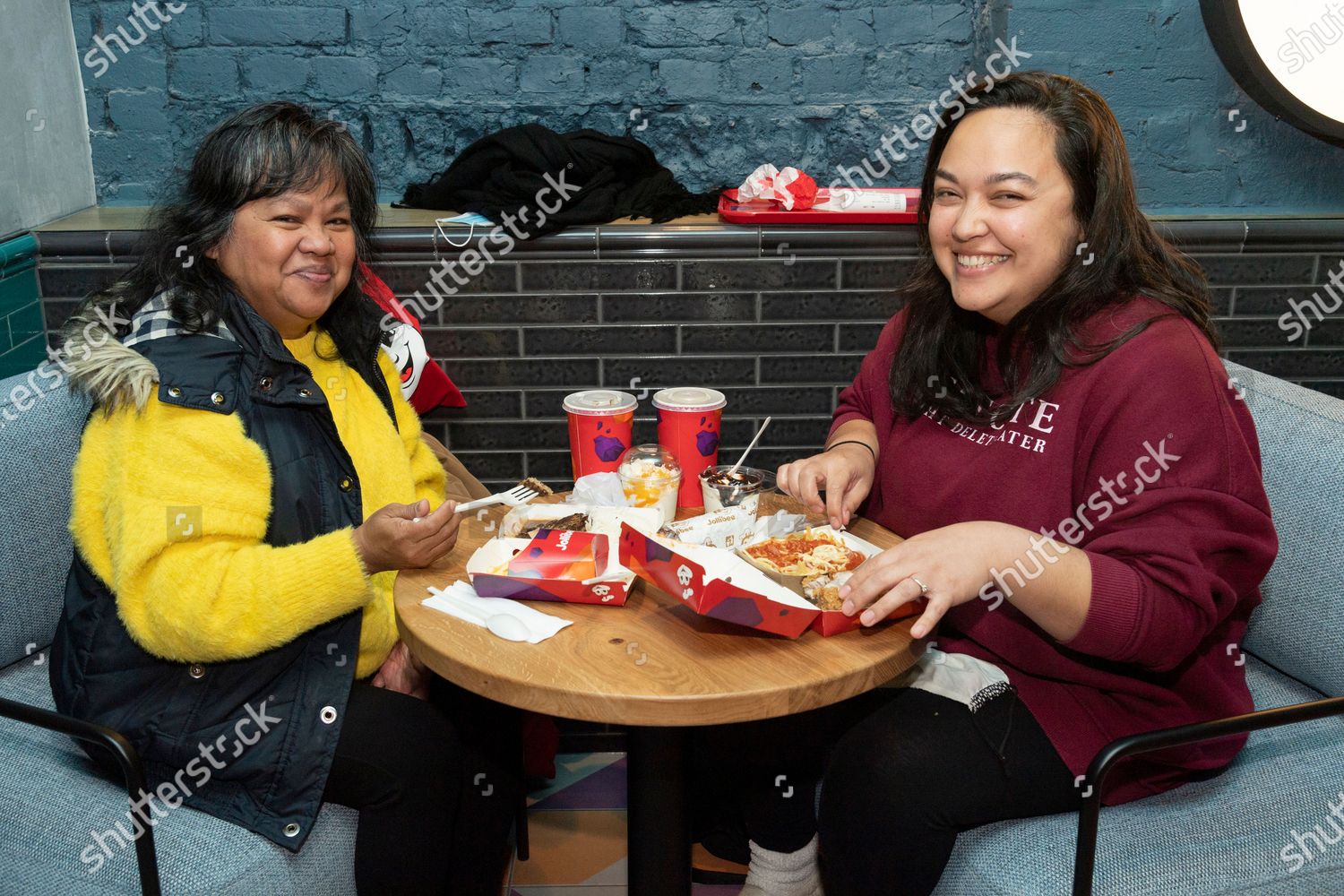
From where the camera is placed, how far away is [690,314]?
2812 millimetres

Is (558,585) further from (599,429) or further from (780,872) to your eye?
(780,872)

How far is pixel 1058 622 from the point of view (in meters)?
1.54

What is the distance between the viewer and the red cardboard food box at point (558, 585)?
167cm

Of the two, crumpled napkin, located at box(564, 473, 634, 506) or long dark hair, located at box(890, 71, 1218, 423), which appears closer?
long dark hair, located at box(890, 71, 1218, 423)

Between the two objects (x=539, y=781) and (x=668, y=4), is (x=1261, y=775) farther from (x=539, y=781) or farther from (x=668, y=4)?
(x=668, y=4)

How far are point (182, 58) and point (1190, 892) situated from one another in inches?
119

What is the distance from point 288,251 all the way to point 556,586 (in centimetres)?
73

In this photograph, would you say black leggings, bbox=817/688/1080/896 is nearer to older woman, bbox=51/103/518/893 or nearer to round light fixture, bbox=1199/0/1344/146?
older woman, bbox=51/103/518/893

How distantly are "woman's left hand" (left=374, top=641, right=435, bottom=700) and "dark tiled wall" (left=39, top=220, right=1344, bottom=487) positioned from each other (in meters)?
0.96

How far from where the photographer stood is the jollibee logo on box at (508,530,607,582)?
5.49 feet

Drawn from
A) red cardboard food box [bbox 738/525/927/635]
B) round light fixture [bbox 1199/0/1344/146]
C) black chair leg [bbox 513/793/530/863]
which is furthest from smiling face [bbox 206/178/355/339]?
round light fixture [bbox 1199/0/1344/146]

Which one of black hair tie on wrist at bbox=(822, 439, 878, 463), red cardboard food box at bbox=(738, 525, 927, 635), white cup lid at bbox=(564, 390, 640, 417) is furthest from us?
white cup lid at bbox=(564, 390, 640, 417)

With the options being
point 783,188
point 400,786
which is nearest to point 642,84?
point 783,188

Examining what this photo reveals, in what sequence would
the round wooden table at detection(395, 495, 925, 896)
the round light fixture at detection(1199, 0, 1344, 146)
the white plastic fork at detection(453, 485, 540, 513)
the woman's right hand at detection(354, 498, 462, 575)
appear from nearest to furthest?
1. the round wooden table at detection(395, 495, 925, 896)
2. the woman's right hand at detection(354, 498, 462, 575)
3. the white plastic fork at detection(453, 485, 540, 513)
4. the round light fixture at detection(1199, 0, 1344, 146)
